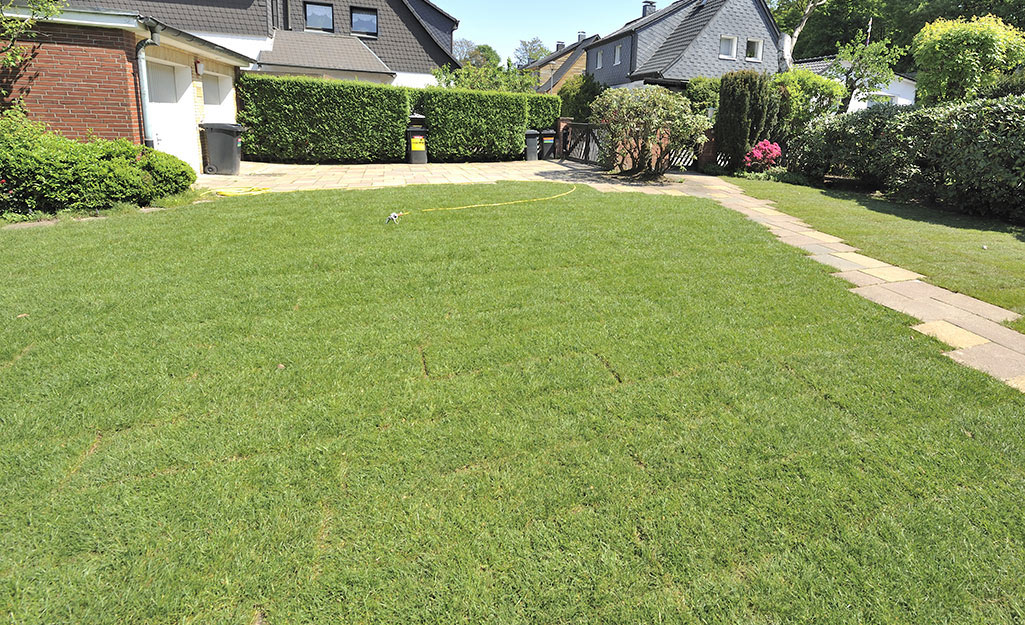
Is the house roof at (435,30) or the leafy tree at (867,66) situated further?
the house roof at (435,30)

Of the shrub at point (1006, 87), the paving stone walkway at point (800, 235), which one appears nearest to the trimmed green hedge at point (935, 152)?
the shrub at point (1006, 87)

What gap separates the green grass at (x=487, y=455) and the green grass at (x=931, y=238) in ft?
5.51

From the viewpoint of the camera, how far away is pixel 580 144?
17500 mm

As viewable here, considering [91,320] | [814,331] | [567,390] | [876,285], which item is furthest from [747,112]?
[91,320]

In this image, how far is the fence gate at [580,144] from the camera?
16828 millimetres

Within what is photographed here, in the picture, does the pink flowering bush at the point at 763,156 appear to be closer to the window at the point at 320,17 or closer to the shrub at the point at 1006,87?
the shrub at the point at 1006,87

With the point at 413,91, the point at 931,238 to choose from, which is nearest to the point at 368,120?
the point at 413,91

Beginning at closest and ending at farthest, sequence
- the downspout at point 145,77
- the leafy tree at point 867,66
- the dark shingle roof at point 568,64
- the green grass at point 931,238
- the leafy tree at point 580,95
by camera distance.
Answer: the green grass at point 931,238, the downspout at point 145,77, the leafy tree at point 867,66, the leafy tree at point 580,95, the dark shingle roof at point 568,64

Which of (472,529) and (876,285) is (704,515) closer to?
(472,529)

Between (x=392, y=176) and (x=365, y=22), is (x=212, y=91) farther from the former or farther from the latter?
(x=365, y=22)

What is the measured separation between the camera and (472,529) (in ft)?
6.61

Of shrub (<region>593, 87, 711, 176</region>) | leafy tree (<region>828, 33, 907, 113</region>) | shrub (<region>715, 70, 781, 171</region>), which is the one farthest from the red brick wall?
leafy tree (<region>828, 33, 907, 113</region>)

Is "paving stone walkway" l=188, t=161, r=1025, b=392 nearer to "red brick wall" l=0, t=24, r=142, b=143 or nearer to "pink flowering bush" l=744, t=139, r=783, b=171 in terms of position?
"pink flowering bush" l=744, t=139, r=783, b=171

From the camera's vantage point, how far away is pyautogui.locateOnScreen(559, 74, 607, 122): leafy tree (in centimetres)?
2654
